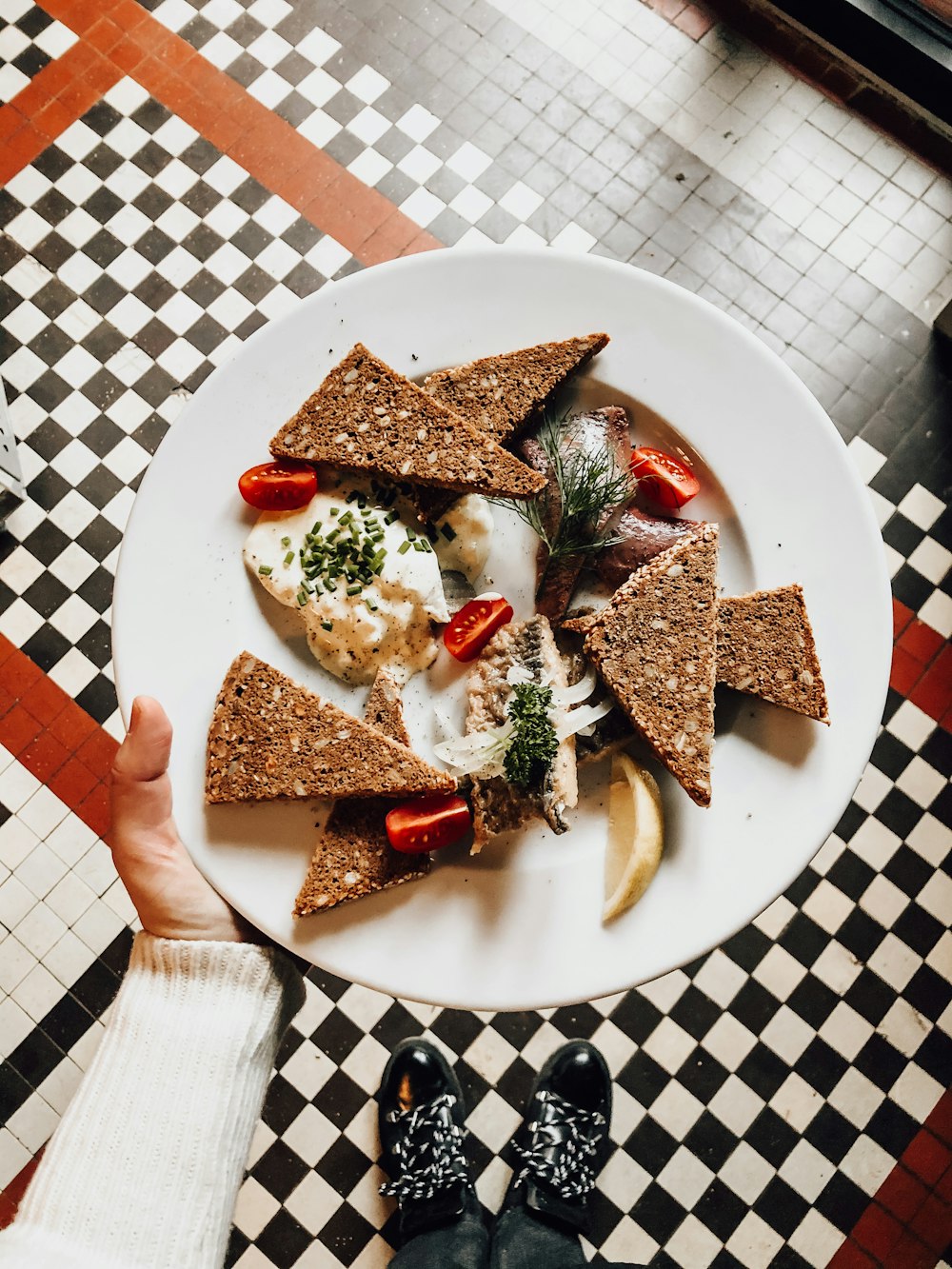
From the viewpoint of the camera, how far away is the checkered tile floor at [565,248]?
8.20ft

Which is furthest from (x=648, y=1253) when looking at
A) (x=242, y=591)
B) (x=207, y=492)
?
(x=207, y=492)

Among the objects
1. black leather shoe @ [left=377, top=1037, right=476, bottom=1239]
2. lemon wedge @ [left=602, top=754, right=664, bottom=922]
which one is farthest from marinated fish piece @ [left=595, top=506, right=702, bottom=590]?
black leather shoe @ [left=377, top=1037, right=476, bottom=1239]

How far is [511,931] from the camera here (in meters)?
1.90

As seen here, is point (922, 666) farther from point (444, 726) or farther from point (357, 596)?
point (357, 596)

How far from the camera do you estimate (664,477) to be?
2.04m

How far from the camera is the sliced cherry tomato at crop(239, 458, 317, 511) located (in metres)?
1.97

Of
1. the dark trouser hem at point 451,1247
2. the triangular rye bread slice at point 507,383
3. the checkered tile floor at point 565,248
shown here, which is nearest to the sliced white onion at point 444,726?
the triangular rye bread slice at point 507,383

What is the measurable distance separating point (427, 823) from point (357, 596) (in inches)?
18.5

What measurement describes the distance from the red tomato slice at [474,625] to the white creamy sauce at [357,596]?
0.13 ft

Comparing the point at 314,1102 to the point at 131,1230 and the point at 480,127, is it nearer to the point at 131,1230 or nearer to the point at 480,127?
the point at 131,1230

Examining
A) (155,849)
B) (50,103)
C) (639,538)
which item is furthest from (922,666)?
(50,103)

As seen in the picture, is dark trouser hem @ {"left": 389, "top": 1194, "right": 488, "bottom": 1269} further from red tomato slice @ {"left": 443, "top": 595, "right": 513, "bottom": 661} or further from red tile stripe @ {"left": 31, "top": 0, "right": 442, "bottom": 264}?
red tile stripe @ {"left": 31, "top": 0, "right": 442, "bottom": 264}

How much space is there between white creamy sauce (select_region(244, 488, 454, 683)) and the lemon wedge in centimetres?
49

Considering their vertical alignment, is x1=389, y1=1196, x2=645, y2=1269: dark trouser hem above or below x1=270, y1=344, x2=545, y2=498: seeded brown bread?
below
